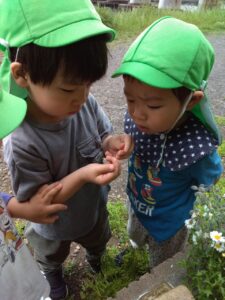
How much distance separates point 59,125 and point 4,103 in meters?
0.41

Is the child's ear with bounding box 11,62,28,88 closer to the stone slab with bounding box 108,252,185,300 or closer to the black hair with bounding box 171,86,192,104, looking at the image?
the black hair with bounding box 171,86,192,104

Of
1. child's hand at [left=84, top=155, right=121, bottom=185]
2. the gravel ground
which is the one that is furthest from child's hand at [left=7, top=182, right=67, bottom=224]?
the gravel ground

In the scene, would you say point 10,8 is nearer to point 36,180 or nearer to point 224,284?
point 36,180

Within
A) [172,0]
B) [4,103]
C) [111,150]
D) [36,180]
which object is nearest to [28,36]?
[4,103]

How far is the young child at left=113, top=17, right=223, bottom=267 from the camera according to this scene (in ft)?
5.02

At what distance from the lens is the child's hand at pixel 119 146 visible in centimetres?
175

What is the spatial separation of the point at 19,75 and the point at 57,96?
0.17 metres

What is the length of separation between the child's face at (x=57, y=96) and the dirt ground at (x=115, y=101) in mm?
294

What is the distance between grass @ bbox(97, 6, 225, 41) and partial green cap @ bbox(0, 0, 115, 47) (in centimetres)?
706

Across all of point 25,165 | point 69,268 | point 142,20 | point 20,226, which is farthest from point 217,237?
point 142,20

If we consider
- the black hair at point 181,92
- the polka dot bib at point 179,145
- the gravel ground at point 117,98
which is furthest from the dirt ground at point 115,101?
the polka dot bib at point 179,145

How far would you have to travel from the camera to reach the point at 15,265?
154 cm

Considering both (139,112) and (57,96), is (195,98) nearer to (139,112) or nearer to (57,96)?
(139,112)

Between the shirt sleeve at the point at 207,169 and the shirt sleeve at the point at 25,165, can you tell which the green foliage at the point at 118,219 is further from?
the shirt sleeve at the point at 25,165
